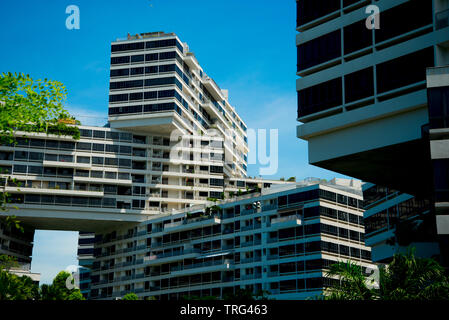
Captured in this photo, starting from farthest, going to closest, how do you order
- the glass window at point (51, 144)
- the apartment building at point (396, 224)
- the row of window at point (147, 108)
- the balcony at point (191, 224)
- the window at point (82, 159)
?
the window at point (82, 159) → the glass window at point (51, 144) → the row of window at point (147, 108) → the balcony at point (191, 224) → the apartment building at point (396, 224)

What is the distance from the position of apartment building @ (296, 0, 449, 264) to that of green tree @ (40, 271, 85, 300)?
50282mm

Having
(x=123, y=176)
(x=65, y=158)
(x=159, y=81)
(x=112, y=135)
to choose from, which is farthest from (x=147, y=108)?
(x=65, y=158)

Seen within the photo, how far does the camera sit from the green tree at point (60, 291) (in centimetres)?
8356

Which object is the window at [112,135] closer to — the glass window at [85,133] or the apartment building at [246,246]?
the glass window at [85,133]

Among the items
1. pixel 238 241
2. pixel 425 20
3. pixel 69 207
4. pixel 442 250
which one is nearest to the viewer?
pixel 442 250

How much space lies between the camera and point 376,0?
137ft

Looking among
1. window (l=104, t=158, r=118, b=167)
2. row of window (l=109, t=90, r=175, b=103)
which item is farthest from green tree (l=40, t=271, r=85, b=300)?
row of window (l=109, t=90, r=175, b=103)

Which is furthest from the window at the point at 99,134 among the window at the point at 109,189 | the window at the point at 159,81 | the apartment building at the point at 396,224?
the apartment building at the point at 396,224

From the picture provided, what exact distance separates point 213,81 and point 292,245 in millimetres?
51585

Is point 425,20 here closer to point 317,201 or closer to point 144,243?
point 317,201

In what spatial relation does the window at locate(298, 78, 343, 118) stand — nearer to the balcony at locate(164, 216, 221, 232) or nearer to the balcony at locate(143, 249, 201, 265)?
the balcony at locate(164, 216, 221, 232)

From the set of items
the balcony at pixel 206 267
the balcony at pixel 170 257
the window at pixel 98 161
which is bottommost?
the balcony at pixel 206 267

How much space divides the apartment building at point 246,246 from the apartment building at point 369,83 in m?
41.1
